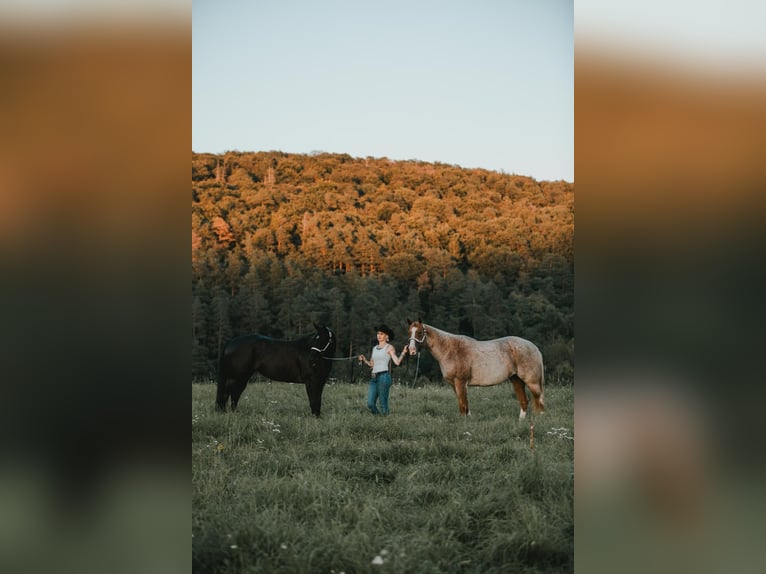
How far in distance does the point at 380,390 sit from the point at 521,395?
1.76m

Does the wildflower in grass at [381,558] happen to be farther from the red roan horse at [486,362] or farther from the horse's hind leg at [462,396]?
the red roan horse at [486,362]

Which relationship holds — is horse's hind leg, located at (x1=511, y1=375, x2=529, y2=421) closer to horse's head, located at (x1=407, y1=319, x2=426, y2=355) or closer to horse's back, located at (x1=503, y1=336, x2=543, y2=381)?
horse's back, located at (x1=503, y1=336, x2=543, y2=381)

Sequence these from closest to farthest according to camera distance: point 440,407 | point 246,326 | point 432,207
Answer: point 440,407, point 246,326, point 432,207

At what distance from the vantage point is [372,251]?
2216cm

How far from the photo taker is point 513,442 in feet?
18.6

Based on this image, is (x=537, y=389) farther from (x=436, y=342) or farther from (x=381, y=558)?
(x=381, y=558)

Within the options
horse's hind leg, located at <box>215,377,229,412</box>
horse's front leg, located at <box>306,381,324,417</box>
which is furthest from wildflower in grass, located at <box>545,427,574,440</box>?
horse's hind leg, located at <box>215,377,229,412</box>

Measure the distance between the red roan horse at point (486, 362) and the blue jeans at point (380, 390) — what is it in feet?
1.92

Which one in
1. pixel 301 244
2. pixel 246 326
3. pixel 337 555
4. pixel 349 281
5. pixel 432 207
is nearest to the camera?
pixel 337 555

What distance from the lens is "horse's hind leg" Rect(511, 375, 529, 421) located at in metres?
7.12

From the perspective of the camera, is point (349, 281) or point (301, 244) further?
point (301, 244)
